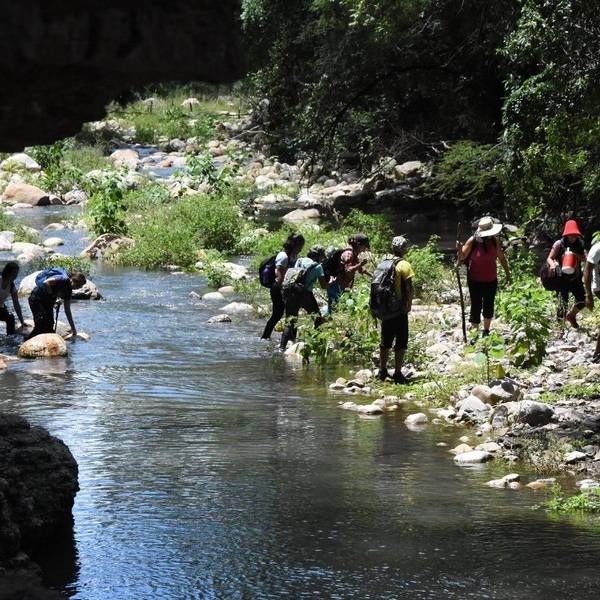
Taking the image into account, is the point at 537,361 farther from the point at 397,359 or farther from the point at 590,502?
the point at 590,502

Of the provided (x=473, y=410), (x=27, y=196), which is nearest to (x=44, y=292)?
(x=473, y=410)

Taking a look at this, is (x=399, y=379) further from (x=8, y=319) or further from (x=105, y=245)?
(x=105, y=245)

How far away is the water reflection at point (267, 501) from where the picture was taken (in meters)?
7.81

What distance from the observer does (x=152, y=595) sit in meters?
7.52

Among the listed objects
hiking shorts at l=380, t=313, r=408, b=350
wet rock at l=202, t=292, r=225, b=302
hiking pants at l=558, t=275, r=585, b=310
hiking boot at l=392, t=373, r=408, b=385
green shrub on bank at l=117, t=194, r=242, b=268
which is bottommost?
hiking boot at l=392, t=373, r=408, b=385

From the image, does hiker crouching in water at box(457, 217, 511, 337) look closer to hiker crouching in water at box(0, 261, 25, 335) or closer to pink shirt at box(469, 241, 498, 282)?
pink shirt at box(469, 241, 498, 282)

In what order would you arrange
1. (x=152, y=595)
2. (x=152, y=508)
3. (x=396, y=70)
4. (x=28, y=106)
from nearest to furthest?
(x=28, y=106), (x=152, y=595), (x=152, y=508), (x=396, y=70)

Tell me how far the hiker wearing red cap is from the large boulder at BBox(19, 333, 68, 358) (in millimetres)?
6192

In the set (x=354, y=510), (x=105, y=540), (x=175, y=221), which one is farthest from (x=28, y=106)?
(x=175, y=221)

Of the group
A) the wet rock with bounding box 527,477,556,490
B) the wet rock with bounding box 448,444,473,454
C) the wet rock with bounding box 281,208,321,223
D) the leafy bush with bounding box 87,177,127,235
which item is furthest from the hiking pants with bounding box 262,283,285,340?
the wet rock with bounding box 281,208,321,223

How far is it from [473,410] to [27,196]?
22.9 metres

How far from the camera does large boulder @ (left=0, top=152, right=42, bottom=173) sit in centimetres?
3681

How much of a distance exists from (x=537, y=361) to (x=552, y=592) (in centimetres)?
512

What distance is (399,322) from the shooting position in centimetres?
1322
